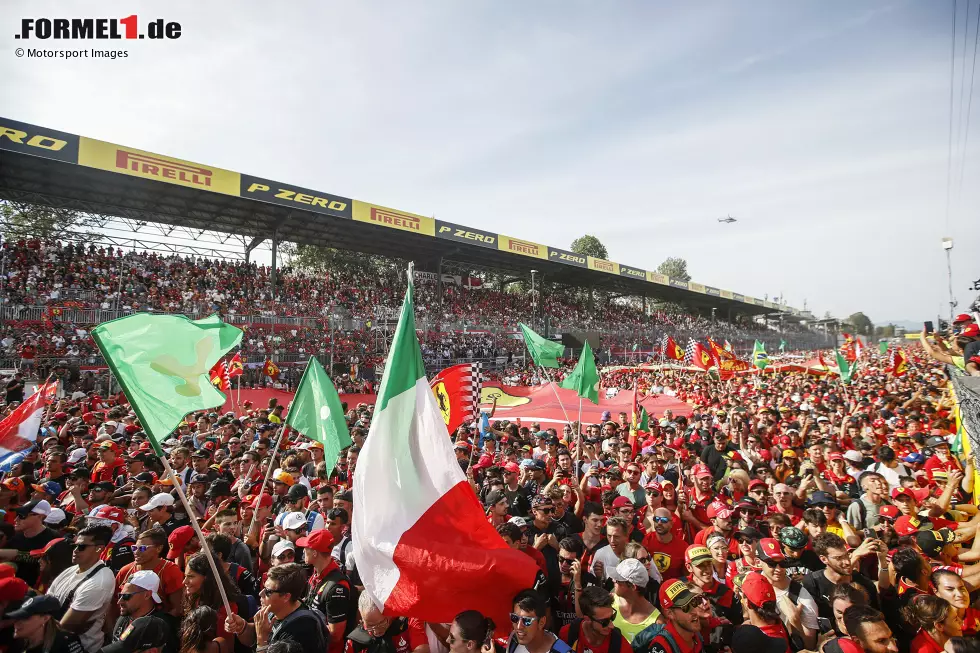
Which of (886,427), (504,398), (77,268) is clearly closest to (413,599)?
(886,427)

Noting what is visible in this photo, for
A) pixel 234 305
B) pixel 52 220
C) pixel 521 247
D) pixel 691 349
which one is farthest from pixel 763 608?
pixel 52 220

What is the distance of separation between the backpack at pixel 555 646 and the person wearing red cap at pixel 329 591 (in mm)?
1123

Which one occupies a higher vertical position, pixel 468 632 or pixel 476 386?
pixel 476 386

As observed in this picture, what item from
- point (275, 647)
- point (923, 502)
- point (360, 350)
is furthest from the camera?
point (360, 350)

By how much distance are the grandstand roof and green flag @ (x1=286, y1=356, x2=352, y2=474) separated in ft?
44.2

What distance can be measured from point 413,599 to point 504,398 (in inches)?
517

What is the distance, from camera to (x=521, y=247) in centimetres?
2852

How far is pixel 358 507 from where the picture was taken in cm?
285

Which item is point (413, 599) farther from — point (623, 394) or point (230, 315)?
point (230, 315)

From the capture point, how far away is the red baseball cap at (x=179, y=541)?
3.85 meters

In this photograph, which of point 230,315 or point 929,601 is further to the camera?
point 230,315

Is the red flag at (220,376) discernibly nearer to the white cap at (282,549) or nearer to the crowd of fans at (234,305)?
the crowd of fans at (234,305)

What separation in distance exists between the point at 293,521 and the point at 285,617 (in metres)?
1.42

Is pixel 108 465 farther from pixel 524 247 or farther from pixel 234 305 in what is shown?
pixel 524 247
